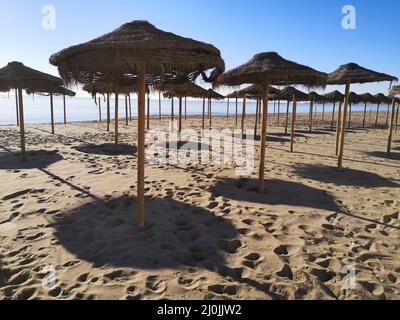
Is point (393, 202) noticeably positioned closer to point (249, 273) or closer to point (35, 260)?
point (249, 273)

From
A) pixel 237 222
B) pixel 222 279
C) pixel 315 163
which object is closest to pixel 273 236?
pixel 237 222

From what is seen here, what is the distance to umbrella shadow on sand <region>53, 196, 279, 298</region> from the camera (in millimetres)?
3082

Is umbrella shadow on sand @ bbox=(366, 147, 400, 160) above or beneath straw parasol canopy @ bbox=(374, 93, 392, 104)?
beneath

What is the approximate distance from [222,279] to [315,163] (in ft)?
20.0

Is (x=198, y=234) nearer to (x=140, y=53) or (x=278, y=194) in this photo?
(x=278, y=194)

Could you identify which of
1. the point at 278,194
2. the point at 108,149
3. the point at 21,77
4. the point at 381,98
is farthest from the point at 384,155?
the point at 381,98

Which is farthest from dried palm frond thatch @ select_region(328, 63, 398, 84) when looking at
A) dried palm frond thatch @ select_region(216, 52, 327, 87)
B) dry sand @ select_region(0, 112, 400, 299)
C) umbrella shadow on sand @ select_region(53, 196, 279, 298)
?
umbrella shadow on sand @ select_region(53, 196, 279, 298)

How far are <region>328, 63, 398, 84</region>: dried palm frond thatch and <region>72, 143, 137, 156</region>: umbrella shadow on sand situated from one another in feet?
19.9

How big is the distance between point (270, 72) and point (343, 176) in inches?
126

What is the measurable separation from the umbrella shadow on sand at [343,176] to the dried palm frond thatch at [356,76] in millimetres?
2272

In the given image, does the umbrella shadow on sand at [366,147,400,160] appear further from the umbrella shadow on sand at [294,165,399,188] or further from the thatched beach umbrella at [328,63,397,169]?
the umbrella shadow on sand at [294,165,399,188]

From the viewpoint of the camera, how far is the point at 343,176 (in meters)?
6.66

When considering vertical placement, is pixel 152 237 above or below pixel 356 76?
below
